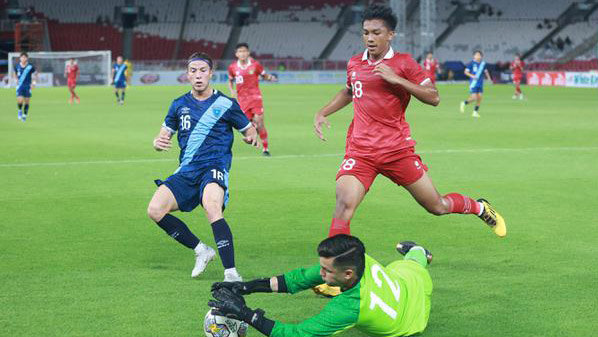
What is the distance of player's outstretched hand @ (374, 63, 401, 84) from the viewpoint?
6.96 m

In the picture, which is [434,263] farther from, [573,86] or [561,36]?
[561,36]

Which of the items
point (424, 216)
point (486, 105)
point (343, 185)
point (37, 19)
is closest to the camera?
point (343, 185)

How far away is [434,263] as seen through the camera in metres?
7.98

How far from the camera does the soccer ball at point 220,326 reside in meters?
5.67

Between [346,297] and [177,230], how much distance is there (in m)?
2.93

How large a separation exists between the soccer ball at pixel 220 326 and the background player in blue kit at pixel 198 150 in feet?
5.84

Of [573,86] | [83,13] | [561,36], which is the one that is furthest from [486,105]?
[83,13]

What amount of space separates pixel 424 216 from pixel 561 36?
6144 cm

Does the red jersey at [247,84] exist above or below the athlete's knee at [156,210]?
below

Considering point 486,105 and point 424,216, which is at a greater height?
point 424,216

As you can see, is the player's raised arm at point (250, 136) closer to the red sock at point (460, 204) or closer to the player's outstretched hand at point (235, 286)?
the red sock at point (460, 204)

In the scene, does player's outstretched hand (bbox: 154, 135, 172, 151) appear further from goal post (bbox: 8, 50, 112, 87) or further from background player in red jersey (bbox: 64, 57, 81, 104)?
goal post (bbox: 8, 50, 112, 87)

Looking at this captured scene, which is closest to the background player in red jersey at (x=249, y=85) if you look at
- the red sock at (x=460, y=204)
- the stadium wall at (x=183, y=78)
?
the red sock at (x=460, y=204)

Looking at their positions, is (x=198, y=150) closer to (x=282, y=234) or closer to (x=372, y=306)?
(x=282, y=234)
